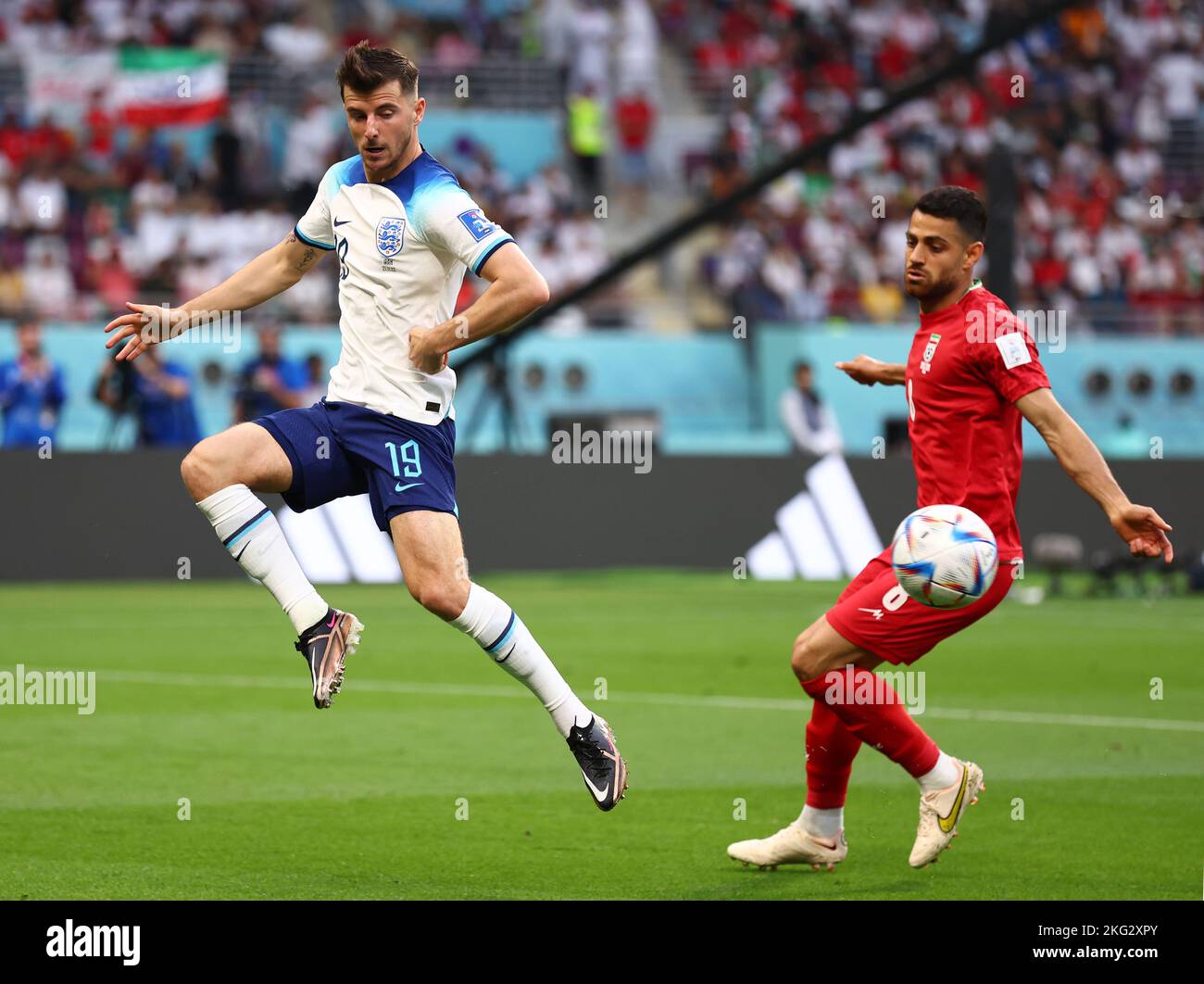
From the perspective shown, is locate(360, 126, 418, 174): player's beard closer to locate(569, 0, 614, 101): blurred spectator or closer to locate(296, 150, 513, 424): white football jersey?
locate(296, 150, 513, 424): white football jersey

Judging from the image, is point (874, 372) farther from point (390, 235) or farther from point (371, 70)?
point (371, 70)

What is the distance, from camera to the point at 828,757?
22.9 ft

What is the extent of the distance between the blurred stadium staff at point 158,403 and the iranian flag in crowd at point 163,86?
21.0ft

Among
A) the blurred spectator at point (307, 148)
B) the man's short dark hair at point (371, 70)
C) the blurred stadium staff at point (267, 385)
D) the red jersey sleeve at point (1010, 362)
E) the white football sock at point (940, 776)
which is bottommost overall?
the white football sock at point (940, 776)

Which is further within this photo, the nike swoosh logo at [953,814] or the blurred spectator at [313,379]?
the blurred spectator at [313,379]

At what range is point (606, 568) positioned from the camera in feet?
64.9

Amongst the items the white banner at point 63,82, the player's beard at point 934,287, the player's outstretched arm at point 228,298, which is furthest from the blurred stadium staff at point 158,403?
the player's beard at point 934,287

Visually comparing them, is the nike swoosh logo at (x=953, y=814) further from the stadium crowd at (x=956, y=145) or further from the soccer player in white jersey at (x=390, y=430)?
the stadium crowd at (x=956, y=145)

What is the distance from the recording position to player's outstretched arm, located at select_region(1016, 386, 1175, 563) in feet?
19.8

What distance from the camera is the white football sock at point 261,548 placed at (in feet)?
22.2

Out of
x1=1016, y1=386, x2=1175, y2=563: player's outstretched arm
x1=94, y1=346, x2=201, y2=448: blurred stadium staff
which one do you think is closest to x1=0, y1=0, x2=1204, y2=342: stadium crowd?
x1=94, y1=346, x2=201, y2=448: blurred stadium staff

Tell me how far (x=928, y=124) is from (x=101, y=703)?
846 inches

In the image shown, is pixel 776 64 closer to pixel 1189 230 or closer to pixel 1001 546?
pixel 1189 230

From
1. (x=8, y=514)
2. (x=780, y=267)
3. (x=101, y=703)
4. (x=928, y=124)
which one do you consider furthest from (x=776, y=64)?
(x=101, y=703)
